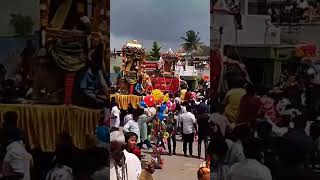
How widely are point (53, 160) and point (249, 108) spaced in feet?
4.36

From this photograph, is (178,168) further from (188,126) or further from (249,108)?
(249,108)

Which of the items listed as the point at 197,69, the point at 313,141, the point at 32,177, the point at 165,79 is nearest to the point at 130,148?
the point at 32,177

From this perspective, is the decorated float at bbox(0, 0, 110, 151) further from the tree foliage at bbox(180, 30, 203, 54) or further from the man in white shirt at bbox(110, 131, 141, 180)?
the tree foliage at bbox(180, 30, 203, 54)

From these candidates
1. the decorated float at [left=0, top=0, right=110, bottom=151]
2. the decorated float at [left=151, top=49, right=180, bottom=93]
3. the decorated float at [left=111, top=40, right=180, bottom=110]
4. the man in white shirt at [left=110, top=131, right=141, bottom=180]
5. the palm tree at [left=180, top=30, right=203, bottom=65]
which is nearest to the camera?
the decorated float at [left=0, top=0, right=110, bottom=151]

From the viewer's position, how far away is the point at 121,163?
12.5 feet

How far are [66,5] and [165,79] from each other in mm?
18857

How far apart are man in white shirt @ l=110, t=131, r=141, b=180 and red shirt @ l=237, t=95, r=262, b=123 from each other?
3.54ft


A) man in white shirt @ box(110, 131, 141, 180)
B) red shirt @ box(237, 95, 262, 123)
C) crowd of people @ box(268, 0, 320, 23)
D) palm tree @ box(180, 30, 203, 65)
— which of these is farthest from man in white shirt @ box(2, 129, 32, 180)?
palm tree @ box(180, 30, 203, 65)

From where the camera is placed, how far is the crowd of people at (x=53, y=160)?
341cm

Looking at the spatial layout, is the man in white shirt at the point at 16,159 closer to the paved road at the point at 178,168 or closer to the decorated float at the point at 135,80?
the paved road at the point at 178,168

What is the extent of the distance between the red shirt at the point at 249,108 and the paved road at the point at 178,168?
5.17 metres

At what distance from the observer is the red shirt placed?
3.09 m

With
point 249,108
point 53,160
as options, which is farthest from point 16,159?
point 249,108

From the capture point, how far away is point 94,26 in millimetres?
3367
